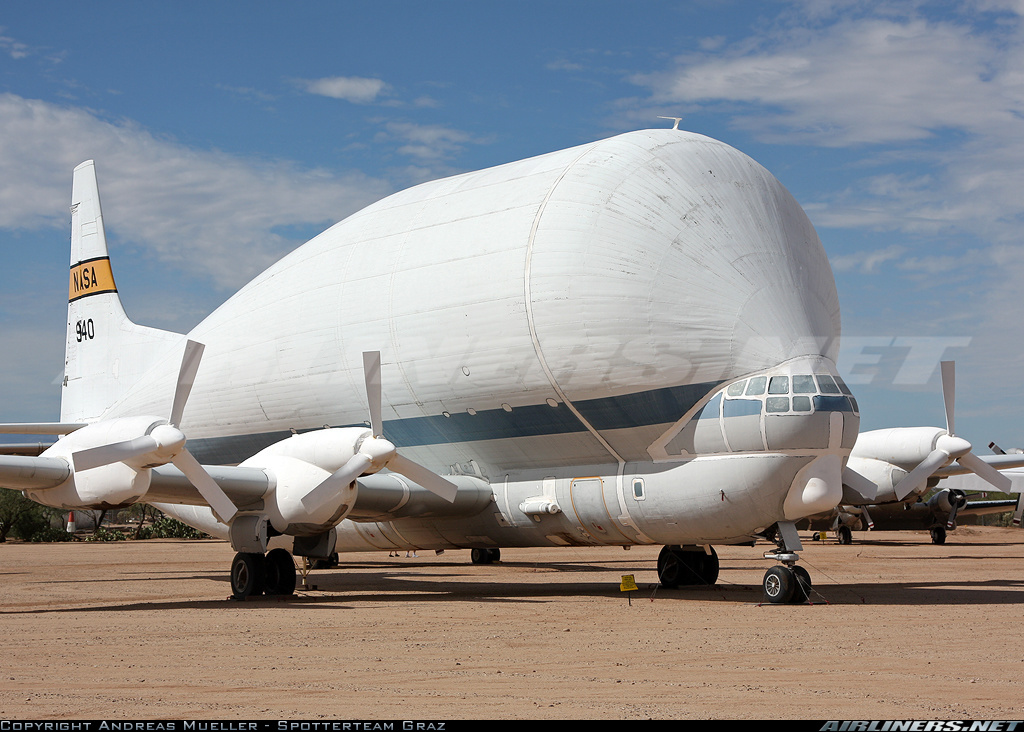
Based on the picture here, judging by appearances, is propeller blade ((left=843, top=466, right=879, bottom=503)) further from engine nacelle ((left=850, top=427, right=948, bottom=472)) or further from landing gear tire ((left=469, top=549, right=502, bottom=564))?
landing gear tire ((left=469, top=549, right=502, bottom=564))

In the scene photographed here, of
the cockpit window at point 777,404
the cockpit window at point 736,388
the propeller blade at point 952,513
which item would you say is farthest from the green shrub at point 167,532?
the cockpit window at point 777,404

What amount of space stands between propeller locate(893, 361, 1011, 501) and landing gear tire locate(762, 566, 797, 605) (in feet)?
10.4

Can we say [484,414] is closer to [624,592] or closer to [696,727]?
[624,592]

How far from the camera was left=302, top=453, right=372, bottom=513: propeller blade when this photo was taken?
1580 cm

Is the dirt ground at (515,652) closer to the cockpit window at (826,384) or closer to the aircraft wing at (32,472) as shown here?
the aircraft wing at (32,472)

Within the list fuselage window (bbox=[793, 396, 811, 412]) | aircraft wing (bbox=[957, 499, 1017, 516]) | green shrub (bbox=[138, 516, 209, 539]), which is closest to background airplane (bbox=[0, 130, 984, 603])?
fuselage window (bbox=[793, 396, 811, 412])

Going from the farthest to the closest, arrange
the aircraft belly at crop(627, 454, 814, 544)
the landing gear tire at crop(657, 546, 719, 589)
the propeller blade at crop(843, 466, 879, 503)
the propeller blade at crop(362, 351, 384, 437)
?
the landing gear tire at crop(657, 546, 719, 589), the propeller blade at crop(362, 351, 384, 437), the propeller blade at crop(843, 466, 879, 503), the aircraft belly at crop(627, 454, 814, 544)

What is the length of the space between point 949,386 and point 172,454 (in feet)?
43.6

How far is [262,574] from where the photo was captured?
1761cm

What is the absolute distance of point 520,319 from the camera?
1761cm

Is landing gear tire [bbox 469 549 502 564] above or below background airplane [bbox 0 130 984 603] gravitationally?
below

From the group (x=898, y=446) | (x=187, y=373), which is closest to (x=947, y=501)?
(x=898, y=446)

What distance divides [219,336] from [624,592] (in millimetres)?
11379

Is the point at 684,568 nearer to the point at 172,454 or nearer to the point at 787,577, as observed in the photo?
the point at 787,577
